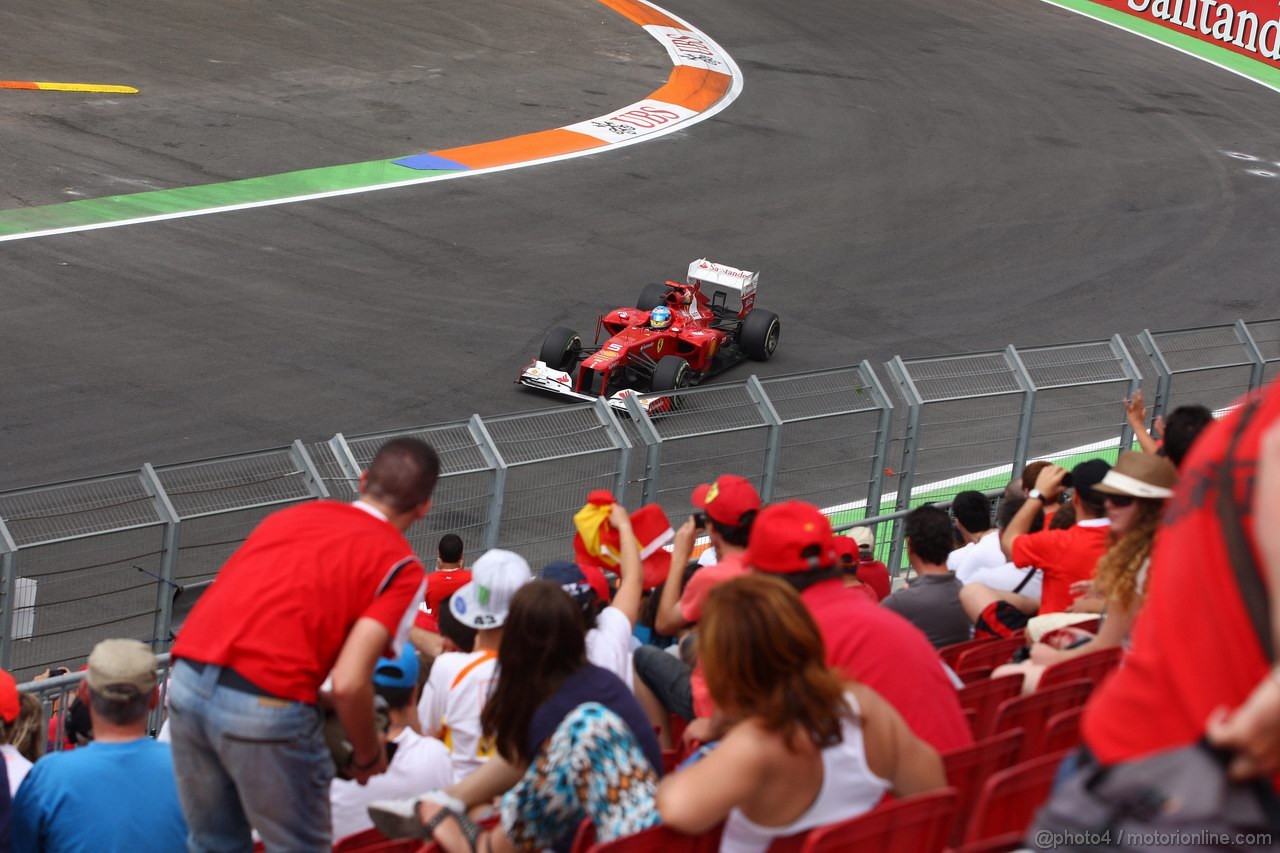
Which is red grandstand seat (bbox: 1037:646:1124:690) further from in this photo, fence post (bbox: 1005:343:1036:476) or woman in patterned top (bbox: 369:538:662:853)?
fence post (bbox: 1005:343:1036:476)

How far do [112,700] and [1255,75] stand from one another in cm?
3096

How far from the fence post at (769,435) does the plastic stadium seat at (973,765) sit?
520 cm

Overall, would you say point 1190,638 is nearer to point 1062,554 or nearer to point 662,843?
point 662,843

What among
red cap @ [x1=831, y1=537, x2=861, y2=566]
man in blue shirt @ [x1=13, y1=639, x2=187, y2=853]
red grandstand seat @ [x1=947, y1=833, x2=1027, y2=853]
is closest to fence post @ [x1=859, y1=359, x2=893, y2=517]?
red cap @ [x1=831, y1=537, x2=861, y2=566]

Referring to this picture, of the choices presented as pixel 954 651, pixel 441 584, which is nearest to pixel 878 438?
pixel 441 584

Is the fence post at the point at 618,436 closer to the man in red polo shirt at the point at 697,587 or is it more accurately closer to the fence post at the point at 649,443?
the fence post at the point at 649,443

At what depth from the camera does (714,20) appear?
3097cm

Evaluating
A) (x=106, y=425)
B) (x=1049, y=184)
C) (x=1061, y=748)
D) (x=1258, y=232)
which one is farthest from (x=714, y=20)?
(x=1061, y=748)

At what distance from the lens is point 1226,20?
32.8 metres

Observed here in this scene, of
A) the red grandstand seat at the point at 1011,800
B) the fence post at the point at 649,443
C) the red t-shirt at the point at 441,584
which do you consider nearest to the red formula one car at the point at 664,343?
the fence post at the point at 649,443

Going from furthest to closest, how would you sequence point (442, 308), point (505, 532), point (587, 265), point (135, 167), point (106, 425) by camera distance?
point (135, 167) < point (587, 265) < point (442, 308) < point (106, 425) < point (505, 532)

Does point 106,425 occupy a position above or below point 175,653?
below

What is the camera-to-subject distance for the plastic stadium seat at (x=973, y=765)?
12.5 feet

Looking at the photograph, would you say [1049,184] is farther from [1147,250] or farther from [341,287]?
[341,287]
